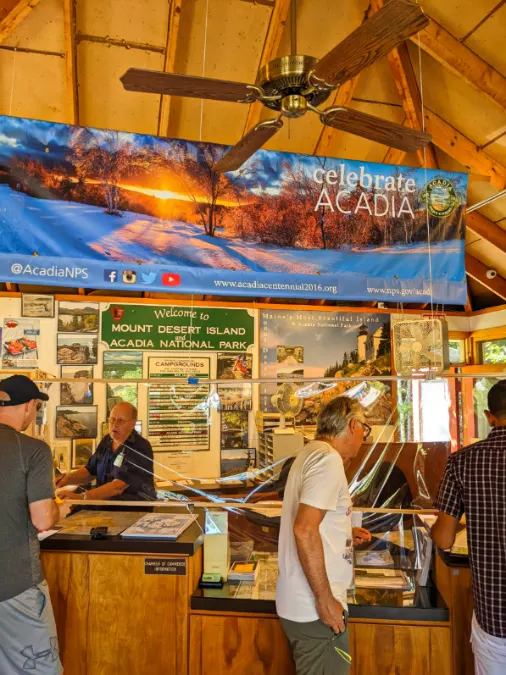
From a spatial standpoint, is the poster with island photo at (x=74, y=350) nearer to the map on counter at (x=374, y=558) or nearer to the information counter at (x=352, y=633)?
the information counter at (x=352, y=633)

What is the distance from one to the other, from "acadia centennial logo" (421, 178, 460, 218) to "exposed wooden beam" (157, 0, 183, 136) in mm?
2228

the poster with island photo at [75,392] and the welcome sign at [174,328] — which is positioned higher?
the welcome sign at [174,328]

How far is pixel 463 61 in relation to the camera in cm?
467

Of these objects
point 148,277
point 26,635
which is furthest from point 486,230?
point 26,635

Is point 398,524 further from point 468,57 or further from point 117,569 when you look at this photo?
point 468,57

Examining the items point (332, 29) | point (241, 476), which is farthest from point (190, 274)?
point (332, 29)

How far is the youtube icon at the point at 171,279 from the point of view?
151 inches

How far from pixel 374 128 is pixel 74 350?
5218mm

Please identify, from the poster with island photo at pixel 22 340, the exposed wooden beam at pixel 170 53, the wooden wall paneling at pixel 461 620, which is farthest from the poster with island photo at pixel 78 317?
the wooden wall paneling at pixel 461 620

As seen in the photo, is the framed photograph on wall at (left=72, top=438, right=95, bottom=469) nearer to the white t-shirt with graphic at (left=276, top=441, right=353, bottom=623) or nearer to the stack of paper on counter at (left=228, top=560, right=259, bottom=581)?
the stack of paper on counter at (left=228, top=560, right=259, bottom=581)

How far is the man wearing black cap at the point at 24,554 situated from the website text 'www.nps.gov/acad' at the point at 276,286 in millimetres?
1992

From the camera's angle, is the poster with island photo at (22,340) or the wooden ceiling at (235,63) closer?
the wooden ceiling at (235,63)

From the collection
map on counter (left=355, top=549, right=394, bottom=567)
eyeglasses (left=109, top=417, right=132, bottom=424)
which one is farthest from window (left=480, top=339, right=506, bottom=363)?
eyeglasses (left=109, top=417, right=132, bottom=424)

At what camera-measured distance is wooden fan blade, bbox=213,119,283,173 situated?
2.64 m
